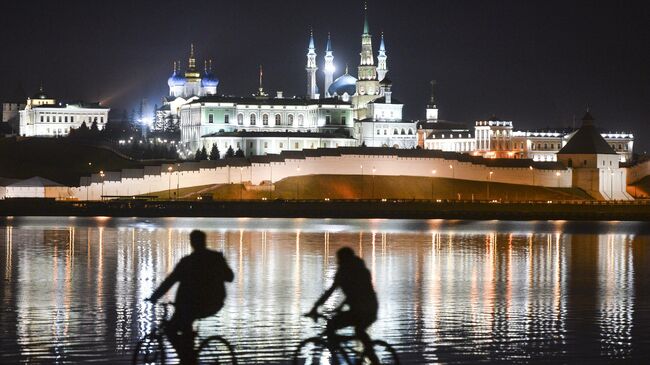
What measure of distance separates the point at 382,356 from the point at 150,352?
2.68m

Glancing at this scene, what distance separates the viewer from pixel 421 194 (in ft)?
267

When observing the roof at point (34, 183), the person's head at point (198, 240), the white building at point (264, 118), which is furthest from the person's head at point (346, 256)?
the white building at point (264, 118)

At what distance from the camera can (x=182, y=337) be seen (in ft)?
38.6

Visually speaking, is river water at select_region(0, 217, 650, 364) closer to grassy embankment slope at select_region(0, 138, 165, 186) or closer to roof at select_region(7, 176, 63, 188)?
roof at select_region(7, 176, 63, 188)

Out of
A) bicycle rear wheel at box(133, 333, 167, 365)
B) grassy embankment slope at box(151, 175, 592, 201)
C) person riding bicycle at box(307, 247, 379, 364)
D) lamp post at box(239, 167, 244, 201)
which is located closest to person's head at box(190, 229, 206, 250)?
bicycle rear wheel at box(133, 333, 167, 365)

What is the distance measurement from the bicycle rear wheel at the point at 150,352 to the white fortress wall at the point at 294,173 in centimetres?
6483

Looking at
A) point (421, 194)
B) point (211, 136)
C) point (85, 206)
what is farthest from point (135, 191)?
point (211, 136)

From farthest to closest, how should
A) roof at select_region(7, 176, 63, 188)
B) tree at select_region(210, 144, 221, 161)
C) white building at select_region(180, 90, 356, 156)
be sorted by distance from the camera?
white building at select_region(180, 90, 356, 156) < tree at select_region(210, 144, 221, 161) < roof at select_region(7, 176, 63, 188)

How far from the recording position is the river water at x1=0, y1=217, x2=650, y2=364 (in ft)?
47.3

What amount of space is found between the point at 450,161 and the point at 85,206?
98.3 ft

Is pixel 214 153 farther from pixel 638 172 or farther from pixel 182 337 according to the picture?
pixel 182 337

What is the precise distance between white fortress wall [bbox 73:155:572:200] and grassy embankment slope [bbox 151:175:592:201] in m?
0.70

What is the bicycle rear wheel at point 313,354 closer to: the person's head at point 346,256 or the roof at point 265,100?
the person's head at point 346,256

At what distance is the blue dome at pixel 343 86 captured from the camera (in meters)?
124
